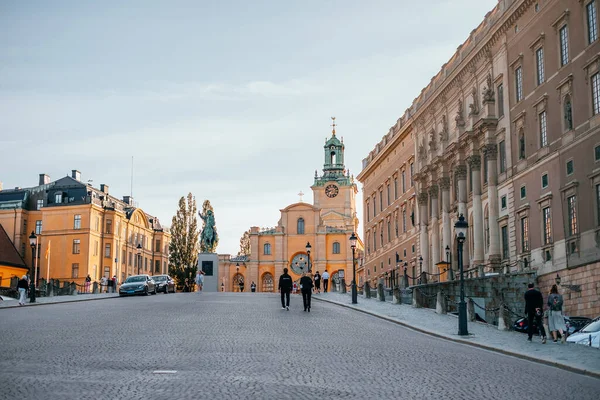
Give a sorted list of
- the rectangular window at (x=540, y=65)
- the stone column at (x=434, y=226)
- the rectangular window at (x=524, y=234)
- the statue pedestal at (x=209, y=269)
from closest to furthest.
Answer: the rectangular window at (x=540, y=65) → the rectangular window at (x=524, y=234) → the stone column at (x=434, y=226) → the statue pedestal at (x=209, y=269)

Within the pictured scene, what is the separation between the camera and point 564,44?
39.0 metres

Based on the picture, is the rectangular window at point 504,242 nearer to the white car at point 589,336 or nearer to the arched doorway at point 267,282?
the white car at point 589,336

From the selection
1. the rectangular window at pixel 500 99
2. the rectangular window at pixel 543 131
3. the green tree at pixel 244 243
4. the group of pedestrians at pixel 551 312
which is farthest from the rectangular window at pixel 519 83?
the green tree at pixel 244 243

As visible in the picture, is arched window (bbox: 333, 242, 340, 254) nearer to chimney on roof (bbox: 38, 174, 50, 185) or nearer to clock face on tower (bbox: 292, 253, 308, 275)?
clock face on tower (bbox: 292, 253, 308, 275)

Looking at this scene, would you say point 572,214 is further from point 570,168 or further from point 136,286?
point 136,286

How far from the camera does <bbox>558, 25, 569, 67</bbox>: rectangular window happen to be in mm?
38438

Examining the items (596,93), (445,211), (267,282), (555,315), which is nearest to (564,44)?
(596,93)

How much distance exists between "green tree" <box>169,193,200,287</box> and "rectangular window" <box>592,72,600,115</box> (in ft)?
193

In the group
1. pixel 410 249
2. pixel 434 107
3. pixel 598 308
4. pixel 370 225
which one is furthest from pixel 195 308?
pixel 370 225

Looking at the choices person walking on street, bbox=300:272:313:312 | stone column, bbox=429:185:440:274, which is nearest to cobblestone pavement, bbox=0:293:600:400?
person walking on street, bbox=300:272:313:312

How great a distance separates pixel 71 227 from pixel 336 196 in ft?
165

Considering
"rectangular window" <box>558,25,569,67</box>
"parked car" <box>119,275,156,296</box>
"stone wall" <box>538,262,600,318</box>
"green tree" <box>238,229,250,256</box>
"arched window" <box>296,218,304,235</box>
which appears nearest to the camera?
"stone wall" <box>538,262,600,318</box>

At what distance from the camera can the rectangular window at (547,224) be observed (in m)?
40.0

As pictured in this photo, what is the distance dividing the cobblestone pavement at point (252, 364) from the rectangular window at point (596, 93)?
15.9 metres
